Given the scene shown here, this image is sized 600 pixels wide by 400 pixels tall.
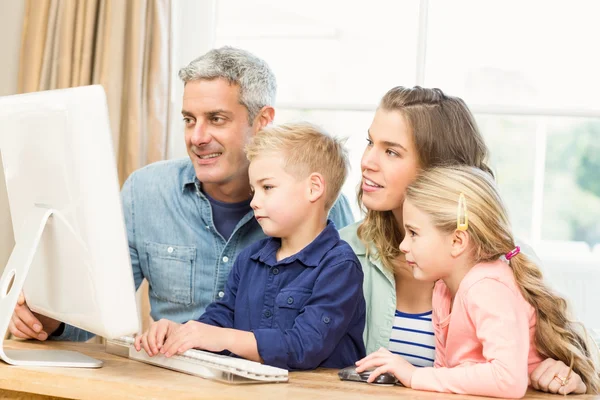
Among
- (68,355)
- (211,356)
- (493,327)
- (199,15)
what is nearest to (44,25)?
(199,15)

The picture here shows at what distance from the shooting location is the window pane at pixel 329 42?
274 centimetres

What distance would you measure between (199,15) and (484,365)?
189 cm

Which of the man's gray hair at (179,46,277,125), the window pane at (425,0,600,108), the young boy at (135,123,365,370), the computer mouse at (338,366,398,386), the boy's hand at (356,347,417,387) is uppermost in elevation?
the window pane at (425,0,600,108)

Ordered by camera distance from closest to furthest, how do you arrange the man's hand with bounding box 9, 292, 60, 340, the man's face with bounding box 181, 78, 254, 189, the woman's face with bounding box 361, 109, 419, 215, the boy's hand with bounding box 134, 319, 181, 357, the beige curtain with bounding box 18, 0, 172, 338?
the boy's hand with bounding box 134, 319, 181, 357
the man's hand with bounding box 9, 292, 60, 340
the woman's face with bounding box 361, 109, 419, 215
the man's face with bounding box 181, 78, 254, 189
the beige curtain with bounding box 18, 0, 172, 338

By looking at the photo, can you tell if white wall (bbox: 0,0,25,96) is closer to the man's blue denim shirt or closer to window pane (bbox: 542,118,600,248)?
the man's blue denim shirt

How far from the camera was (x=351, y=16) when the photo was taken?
280 centimetres

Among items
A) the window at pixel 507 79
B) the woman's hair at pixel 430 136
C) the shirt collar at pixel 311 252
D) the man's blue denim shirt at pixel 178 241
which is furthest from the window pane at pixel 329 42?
the shirt collar at pixel 311 252

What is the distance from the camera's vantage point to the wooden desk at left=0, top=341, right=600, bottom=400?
128cm

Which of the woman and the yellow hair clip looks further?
the woman

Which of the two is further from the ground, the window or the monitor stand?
the window

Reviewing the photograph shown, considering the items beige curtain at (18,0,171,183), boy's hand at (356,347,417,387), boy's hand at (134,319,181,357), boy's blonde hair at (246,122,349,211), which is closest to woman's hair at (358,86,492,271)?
boy's blonde hair at (246,122,349,211)

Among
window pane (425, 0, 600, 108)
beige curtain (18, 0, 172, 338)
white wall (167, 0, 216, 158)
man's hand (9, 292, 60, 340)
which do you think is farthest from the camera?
white wall (167, 0, 216, 158)

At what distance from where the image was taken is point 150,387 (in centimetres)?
129

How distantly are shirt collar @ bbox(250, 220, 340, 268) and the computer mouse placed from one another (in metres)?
0.28
